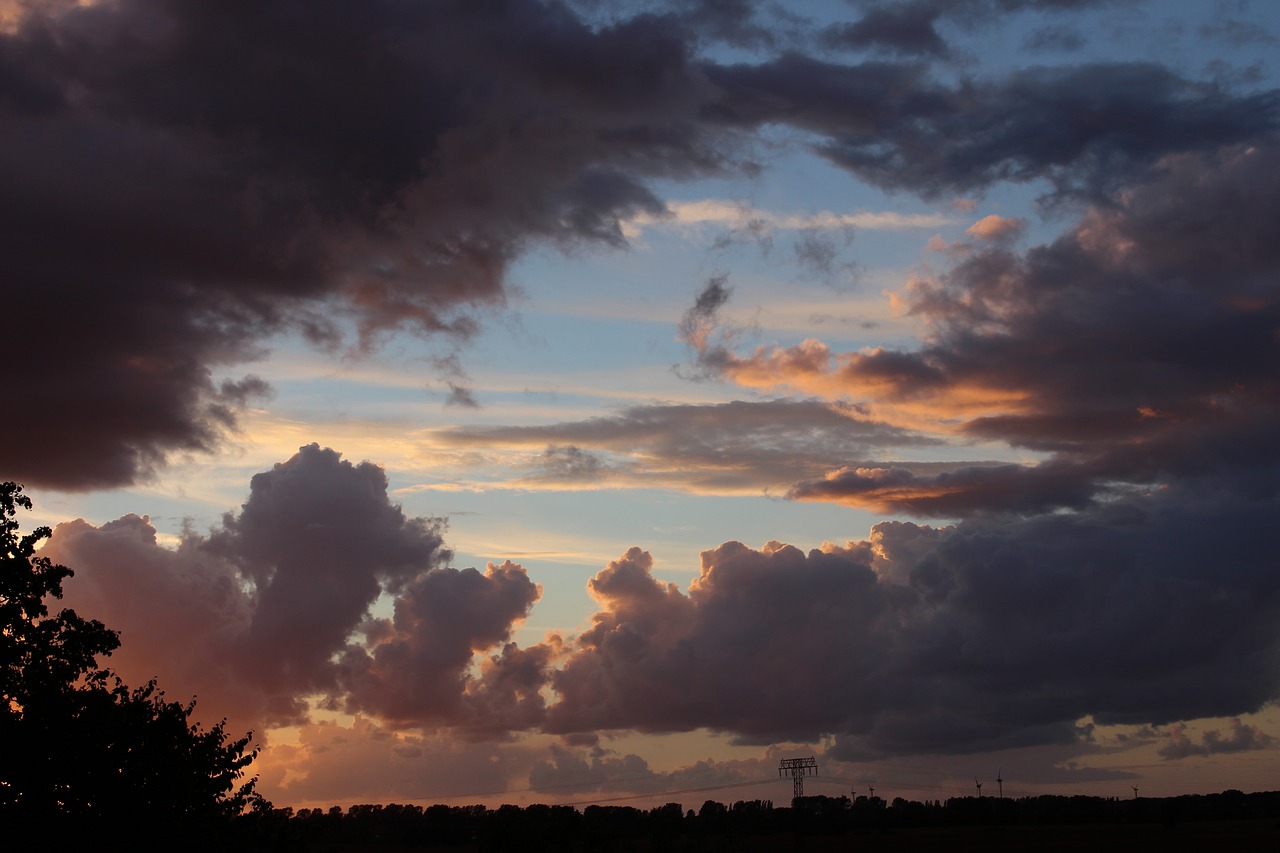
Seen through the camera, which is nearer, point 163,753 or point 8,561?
point 8,561

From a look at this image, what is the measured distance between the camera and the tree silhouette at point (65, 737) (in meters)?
46.7

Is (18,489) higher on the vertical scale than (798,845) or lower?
higher

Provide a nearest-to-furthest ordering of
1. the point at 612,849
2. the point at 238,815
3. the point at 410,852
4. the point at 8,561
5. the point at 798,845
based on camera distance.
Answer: the point at 8,561, the point at 238,815, the point at 612,849, the point at 798,845, the point at 410,852

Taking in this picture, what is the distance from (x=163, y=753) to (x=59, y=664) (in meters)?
10.8

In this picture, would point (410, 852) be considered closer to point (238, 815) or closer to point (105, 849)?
point (238, 815)

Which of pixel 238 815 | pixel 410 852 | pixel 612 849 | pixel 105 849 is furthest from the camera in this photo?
pixel 410 852

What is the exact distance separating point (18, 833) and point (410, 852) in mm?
150276

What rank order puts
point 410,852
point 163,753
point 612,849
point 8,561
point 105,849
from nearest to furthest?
point 8,561 < point 105,849 < point 163,753 < point 612,849 < point 410,852

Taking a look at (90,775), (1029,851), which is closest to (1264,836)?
(1029,851)

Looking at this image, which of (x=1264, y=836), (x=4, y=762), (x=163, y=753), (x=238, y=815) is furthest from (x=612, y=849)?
(x=1264, y=836)

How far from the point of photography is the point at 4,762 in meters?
47.9

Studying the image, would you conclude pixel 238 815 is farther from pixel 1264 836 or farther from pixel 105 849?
pixel 1264 836

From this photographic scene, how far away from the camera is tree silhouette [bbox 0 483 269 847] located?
153ft

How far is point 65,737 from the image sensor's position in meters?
49.4
